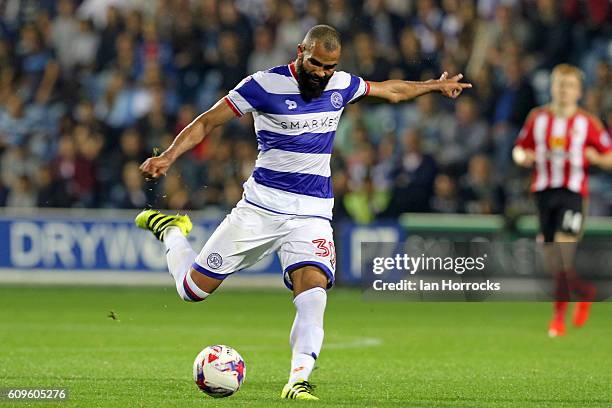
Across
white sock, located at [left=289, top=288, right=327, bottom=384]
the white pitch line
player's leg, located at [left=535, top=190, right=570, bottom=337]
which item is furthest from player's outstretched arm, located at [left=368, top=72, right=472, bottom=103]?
player's leg, located at [left=535, top=190, right=570, bottom=337]

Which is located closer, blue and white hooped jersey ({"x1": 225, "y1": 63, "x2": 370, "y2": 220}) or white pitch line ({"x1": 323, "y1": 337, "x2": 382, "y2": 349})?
blue and white hooped jersey ({"x1": 225, "y1": 63, "x2": 370, "y2": 220})

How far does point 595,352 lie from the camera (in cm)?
1124

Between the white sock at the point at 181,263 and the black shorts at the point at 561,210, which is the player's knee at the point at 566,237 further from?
the white sock at the point at 181,263

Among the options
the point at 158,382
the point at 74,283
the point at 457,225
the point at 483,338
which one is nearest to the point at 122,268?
the point at 74,283

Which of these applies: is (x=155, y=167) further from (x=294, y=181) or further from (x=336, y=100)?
(x=336, y=100)

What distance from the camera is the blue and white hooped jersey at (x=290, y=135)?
819 cm

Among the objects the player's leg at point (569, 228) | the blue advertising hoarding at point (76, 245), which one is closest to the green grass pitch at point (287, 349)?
the blue advertising hoarding at point (76, 245)

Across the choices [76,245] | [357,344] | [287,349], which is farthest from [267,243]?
[76,245]

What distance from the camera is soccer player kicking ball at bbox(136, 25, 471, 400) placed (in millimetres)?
8016

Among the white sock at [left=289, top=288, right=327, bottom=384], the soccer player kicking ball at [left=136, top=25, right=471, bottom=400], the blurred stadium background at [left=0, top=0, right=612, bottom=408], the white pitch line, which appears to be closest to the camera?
the white sock at [left=289, top=288, right=327, bottom=384]

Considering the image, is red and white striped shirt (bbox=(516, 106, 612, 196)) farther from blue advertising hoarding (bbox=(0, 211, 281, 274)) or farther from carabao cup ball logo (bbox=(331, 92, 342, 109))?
blue advertising hoarding (bbox=(0, 211, 281, 274))

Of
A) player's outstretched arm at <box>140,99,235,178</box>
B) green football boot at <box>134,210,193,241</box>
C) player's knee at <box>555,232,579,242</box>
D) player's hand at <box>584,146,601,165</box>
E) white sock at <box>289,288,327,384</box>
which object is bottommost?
white sock at <box>289,288,327,384</box>

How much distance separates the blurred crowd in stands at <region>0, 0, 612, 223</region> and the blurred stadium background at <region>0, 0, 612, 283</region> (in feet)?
0.08

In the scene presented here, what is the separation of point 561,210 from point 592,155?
605mm
